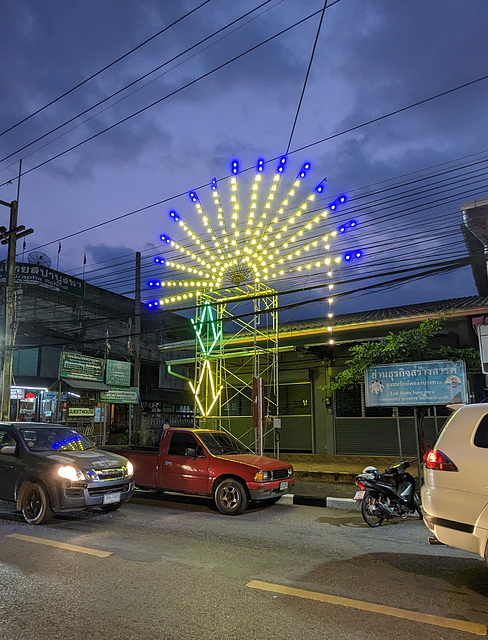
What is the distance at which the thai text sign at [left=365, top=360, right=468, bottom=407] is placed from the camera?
10.3 metres

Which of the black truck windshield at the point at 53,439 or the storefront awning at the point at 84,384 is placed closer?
the black truck windshield at the point at 53,439

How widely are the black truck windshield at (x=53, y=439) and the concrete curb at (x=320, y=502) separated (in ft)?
14.6

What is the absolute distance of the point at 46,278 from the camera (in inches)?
953

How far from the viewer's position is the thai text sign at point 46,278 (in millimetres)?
23688

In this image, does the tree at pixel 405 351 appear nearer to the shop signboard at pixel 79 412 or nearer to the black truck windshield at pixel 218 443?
the black truck windshield at pixel 218 443

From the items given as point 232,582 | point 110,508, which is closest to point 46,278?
point 110,508

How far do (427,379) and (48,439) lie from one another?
25.8 feet

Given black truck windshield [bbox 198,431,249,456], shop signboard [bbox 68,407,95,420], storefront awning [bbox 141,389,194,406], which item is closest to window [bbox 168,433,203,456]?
black truck windshield [bbox 198,431,249,456]

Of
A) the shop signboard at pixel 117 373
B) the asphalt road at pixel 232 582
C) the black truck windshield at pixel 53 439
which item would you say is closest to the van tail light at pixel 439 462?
the asphalt road at pixel 232 582

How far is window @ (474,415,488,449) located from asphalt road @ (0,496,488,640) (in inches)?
58.8

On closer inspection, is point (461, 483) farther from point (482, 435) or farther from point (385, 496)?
point (385, 496)

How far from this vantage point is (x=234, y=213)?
14328 millimetres

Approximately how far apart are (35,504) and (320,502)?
577cm

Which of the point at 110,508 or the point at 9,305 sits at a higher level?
the point at 9,305
